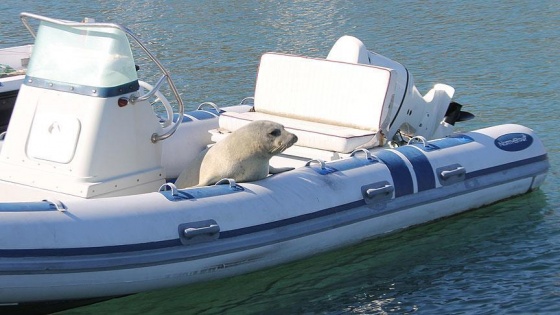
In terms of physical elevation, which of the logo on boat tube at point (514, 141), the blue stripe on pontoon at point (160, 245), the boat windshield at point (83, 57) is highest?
the boat windshield at point (83, 57)

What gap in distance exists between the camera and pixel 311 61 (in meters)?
8.14

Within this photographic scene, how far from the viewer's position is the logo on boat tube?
8.16 metres

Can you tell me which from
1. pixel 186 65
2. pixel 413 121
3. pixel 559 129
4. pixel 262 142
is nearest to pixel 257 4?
pixel 186 65

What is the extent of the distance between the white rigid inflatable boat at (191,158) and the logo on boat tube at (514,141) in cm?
1

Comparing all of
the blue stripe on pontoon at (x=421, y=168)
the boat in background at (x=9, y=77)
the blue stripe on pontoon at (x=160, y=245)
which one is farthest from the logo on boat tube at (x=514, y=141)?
the boat in background at (x=9, y=77)

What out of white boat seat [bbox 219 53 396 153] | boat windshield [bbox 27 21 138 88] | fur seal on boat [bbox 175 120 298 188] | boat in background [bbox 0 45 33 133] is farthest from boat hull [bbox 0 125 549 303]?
boat in background [bbox 0 45 33 133]

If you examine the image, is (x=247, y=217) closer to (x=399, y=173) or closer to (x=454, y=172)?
(x=399, y=173)

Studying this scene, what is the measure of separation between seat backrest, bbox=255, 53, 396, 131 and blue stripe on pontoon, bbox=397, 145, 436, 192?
0.33 meters

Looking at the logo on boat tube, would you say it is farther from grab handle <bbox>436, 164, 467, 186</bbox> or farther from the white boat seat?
the white boat seat

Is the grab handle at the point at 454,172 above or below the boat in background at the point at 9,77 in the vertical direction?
below

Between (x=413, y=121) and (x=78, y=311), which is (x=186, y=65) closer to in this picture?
(x=413, y=121)

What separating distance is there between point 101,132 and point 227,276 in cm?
118

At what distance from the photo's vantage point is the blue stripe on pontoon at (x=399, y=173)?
7.48 metres

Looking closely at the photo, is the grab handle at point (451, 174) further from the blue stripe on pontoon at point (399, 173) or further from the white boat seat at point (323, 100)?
the white boat seat at point (323, 100)
